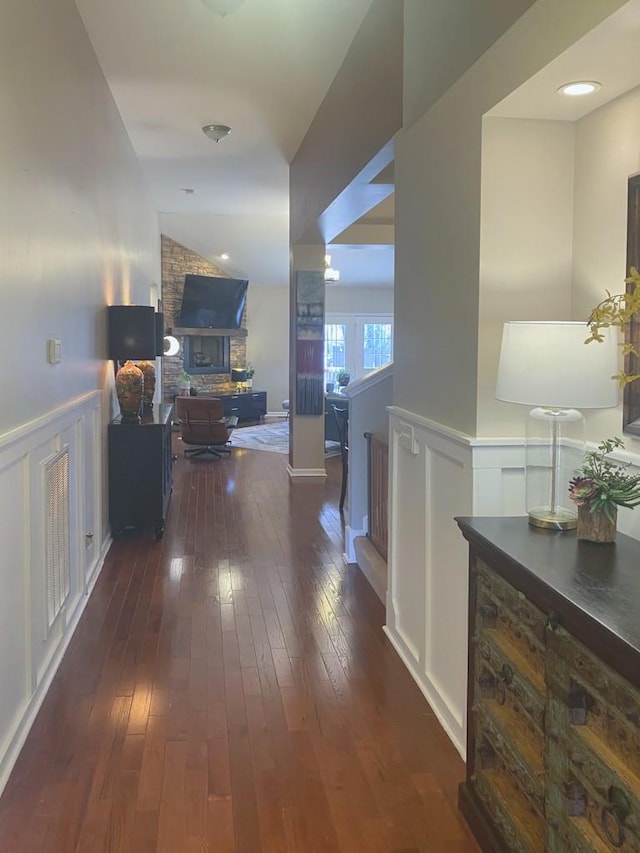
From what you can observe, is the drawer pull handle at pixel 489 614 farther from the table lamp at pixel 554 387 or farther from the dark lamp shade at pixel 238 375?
the dark lamp shade at pixel 238 375

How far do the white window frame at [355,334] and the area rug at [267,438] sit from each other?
92.0 inches

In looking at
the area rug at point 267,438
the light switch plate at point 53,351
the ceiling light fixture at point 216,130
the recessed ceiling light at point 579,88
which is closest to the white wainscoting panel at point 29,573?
the light switch plate at point 53,351

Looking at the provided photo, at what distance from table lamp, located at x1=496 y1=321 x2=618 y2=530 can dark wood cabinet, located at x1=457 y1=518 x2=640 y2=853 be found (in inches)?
4.9

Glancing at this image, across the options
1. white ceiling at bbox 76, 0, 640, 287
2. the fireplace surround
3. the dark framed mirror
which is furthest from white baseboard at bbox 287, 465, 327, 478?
the dark framed mirror

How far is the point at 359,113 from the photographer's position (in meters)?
4.11

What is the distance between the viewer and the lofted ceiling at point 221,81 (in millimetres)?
3889

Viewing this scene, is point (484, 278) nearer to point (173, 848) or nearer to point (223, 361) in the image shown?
point (173, 848)

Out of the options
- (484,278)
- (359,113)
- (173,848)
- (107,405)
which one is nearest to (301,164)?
(359,113)

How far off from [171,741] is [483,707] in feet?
3.79

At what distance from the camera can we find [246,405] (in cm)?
1270

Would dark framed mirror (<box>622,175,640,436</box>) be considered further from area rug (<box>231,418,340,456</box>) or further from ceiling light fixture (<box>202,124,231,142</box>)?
area rug (<box>231,418,340,456</box>)

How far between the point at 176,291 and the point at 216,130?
6120 millimetres

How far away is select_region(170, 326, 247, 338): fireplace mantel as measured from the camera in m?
11.9

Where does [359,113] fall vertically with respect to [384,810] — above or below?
above
